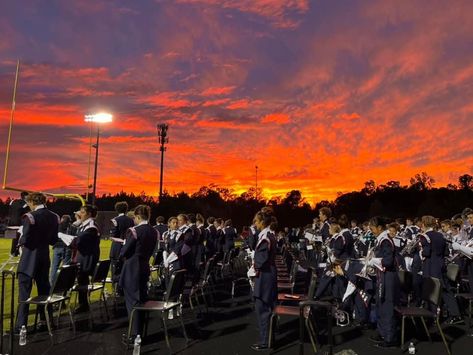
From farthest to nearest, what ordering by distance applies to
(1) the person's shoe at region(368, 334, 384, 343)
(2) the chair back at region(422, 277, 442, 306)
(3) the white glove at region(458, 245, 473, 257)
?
1. (3) the white glove at region(458, 245, 473, 257)
2. (1) the person's shoe at region(368, 334, 384, 343)
3. (2) the chair back at region(422, 277, 442, 306)

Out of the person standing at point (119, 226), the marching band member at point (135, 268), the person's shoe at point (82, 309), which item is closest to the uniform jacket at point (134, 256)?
the marching band member at point (135, 268)

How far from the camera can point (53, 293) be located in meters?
6.95

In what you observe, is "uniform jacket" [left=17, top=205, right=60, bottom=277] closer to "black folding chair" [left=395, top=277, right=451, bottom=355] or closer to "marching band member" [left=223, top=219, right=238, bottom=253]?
"black folding chair" [left=395, top=277, right=451, bottom=355]

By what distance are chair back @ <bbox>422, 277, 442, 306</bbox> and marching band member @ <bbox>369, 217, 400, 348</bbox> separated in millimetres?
401

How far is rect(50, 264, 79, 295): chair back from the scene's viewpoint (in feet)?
22.9

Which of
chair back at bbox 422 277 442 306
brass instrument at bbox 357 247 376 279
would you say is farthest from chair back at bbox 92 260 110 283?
chair back at bbox 422 277 442 306

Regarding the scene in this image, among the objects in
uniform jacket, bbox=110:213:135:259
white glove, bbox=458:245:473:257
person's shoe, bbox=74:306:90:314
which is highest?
uniform jacket, bbox=110:213:135:259

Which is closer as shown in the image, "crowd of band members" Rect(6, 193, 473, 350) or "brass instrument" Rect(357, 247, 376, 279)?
"crowd of band members" Rect(6, 193, 473, 350)

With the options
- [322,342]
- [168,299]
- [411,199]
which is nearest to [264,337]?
[322,342]

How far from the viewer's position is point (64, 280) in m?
7.18

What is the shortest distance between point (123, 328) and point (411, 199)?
74.7 metres

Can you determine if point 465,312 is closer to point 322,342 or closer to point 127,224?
point 322,342

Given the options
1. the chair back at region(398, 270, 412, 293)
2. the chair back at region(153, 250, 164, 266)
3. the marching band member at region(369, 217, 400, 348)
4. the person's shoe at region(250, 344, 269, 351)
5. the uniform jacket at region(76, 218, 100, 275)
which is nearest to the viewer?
the person's shoe at region(250, 344, 269, 351)

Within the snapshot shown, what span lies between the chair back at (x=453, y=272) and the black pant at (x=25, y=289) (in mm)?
7337
